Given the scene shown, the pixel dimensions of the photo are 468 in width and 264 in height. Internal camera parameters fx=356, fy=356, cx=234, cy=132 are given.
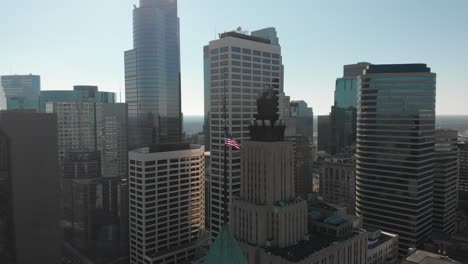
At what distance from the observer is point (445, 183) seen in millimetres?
164125

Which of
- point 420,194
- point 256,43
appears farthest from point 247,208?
point 420,194

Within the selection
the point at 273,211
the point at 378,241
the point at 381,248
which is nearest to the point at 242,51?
the point at 273,211

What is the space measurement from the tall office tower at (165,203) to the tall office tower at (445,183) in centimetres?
10878

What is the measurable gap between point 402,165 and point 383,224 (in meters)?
26.8

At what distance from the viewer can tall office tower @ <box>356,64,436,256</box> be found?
14625 centimetres

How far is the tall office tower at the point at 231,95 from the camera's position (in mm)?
130500

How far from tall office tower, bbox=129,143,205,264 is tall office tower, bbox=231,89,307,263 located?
162 feet

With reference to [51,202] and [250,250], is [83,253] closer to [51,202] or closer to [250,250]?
[51,202]

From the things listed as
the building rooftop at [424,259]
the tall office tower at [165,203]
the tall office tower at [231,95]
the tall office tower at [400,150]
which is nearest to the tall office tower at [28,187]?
the tall office tower at [165,203]

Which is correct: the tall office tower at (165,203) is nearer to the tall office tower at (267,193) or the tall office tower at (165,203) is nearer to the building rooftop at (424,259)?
the tall office tower at (267,193)

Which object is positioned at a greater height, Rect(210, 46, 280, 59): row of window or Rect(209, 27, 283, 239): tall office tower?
Rect(210, 46, 280, 59): row of window

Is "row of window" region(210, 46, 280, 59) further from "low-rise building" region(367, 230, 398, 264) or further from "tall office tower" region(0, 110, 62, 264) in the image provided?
"low-rise building" region(367, 230, 398, 264)

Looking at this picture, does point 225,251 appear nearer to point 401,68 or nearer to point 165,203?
point 165,203

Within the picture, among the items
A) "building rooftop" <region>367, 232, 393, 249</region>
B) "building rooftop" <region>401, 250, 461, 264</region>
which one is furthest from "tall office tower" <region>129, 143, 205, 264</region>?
"building rooftop" <region>401, 250, 461, 264</region>
